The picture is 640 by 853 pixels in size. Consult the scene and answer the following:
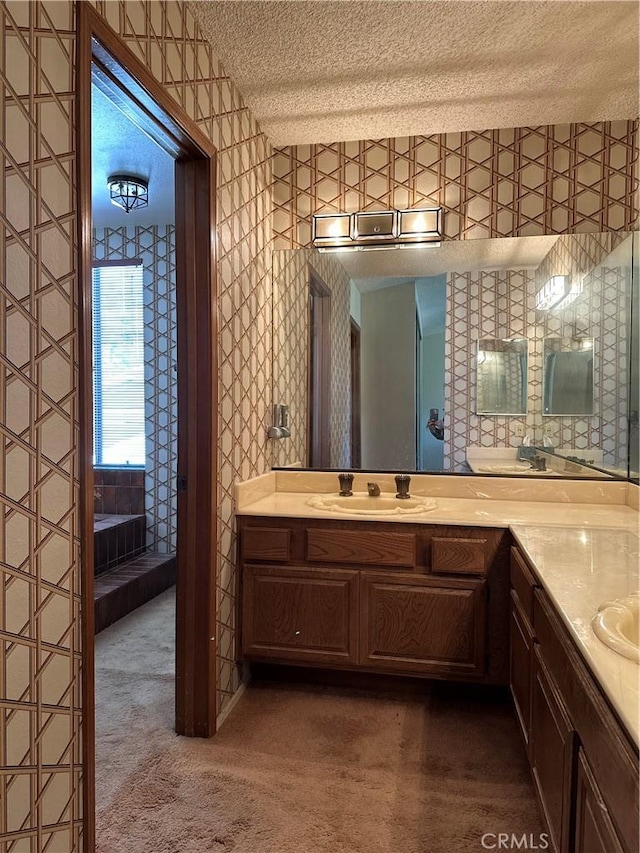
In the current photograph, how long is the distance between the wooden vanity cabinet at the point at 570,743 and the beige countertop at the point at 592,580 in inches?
1.7

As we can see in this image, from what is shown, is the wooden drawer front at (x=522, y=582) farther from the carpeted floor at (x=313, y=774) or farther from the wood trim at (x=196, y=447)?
the wood trim at (x=196, y=447)

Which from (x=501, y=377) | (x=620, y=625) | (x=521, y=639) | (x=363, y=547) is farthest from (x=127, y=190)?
(x=620, y=625)

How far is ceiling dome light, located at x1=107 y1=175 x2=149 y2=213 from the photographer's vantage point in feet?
11.0

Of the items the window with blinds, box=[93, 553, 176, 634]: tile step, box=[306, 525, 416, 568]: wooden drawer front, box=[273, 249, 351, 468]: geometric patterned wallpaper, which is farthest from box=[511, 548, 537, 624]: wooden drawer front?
the window with blinds

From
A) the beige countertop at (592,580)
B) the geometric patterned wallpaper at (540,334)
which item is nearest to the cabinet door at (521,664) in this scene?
the beige countertop at (592,580)

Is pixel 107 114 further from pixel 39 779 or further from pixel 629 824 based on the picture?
pixel 629 824

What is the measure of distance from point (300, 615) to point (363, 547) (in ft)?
1.36

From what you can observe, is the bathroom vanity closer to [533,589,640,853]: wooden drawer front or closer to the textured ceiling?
[533,589,640,853]: wooden drawer front

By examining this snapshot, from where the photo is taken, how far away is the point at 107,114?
8.68ft

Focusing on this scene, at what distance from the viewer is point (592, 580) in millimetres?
1438

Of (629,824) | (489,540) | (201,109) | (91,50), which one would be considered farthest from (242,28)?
(629,824)

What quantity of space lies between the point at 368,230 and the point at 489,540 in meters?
1.61

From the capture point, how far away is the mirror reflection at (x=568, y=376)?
→ 2.59m

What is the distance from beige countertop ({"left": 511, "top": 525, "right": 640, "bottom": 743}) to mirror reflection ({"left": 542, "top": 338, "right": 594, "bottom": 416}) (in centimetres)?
77
